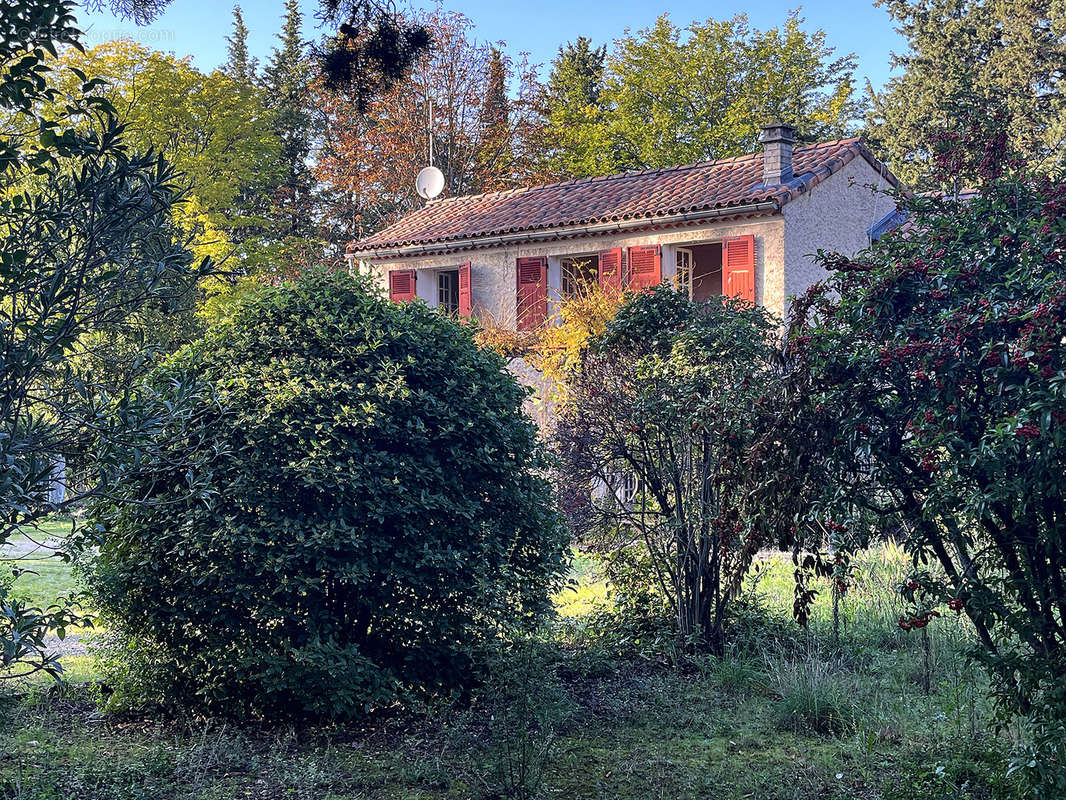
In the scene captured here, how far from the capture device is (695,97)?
31.6 m

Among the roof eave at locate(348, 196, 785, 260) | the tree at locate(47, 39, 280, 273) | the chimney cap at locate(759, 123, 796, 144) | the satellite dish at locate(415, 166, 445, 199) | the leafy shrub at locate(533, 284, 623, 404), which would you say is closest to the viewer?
the leafy shrub at locate(533, 284, 623, 404)

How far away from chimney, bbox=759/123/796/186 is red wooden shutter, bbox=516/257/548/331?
15.8 ft

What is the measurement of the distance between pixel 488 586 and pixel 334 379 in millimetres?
1571

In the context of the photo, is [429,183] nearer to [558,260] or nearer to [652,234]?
[558,260]

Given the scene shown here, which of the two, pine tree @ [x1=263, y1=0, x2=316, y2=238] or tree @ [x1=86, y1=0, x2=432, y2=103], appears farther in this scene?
pine tree @ [x1=263, y1=0, x2=316, y2=238]

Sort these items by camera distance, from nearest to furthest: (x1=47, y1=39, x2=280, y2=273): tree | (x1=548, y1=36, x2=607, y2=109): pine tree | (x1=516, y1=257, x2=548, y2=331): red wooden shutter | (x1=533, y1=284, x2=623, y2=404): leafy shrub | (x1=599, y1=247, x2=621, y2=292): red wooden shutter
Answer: (x1=533, y1=284, x2=623, y2=404): leafy shrub < (x1=599, y1=247, x2=621, y2=292): red wooden shutter < (x1=516, y1=257, x2=548, y2=331): red wooden shutter < (x1=47, y1=39, x2=280, y2=273): tree < (x1=548, y1=36, x2=607, y2=109): pine tree

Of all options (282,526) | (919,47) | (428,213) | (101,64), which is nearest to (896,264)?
(282,526)

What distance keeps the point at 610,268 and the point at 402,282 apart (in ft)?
17.4

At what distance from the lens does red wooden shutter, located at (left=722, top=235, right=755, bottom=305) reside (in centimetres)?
1758

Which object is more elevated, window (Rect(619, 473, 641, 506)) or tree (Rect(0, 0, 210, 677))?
tree (Rect(0, 0, 210, 677))

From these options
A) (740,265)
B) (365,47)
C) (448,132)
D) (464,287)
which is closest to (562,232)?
(464,287)

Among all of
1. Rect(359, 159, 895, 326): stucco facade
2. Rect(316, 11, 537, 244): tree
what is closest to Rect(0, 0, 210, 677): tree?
Rect(359, 159, 895, 326): stucco facade

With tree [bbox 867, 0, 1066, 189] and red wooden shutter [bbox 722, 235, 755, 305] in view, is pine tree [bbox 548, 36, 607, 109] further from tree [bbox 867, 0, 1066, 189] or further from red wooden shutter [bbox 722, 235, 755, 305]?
red wooden shutter [bbox 722, 235, 755, 305]

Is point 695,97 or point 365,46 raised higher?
point 695,97
